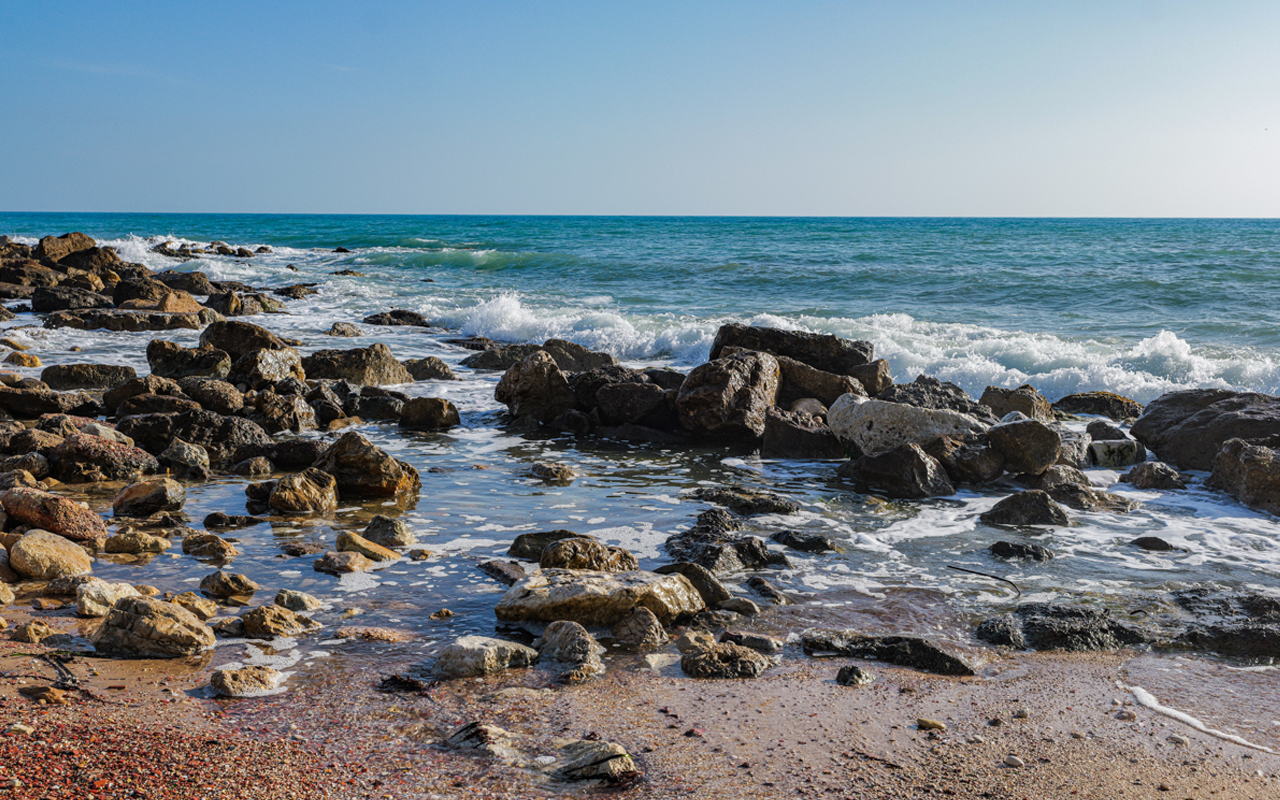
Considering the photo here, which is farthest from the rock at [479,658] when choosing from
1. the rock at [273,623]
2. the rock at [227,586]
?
the rock at [227,586]

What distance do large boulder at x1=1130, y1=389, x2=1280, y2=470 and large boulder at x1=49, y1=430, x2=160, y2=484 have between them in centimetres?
929

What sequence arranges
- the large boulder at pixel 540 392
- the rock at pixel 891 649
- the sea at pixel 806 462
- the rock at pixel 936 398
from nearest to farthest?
1. the rock at pixel 891 649
2. the sea at pixel 806 462
3. the rock at pixel 936 398
4. the large boulder at pixel 540 392

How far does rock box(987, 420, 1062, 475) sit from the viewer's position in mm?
7684

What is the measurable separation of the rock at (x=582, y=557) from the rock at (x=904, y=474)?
9.63 ft

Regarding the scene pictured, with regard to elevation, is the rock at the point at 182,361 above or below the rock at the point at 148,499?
above

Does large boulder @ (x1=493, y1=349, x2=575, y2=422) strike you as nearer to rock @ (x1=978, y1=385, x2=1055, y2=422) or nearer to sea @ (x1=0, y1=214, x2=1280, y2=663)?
sea @ (x1=0, y1=214, x2=1280, y2=663)

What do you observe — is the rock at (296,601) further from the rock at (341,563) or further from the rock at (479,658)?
the rock at (479,658)

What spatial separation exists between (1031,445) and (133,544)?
6830mm

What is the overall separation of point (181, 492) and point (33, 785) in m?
4.04

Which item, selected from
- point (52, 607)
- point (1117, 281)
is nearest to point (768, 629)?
point (52, 607)

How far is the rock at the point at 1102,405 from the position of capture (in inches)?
435

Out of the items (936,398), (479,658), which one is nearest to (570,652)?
(479,658)

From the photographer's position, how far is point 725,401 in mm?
9086

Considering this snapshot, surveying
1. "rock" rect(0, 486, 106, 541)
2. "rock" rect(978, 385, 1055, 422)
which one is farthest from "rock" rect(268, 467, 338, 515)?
"rock" rect(978, 385, 1055, 422)
